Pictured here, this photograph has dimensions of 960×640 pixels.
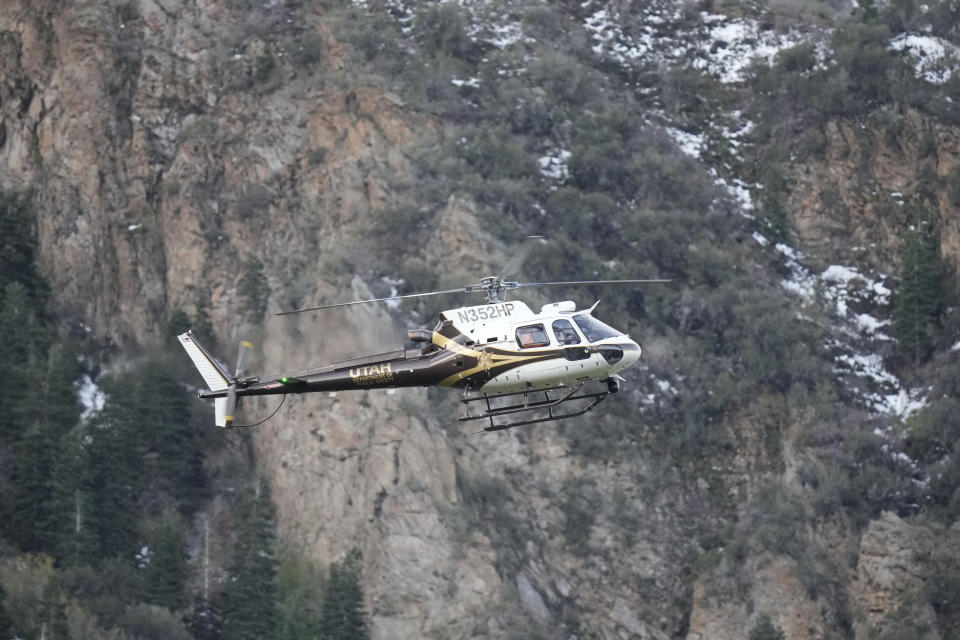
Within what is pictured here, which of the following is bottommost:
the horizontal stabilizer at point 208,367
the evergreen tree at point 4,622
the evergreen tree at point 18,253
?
the evergreen tree at point 4,622

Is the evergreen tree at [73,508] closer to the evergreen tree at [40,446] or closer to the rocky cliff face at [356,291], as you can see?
the evergreen tree at [40,446]

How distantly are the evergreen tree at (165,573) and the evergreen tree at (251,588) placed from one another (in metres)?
1.55

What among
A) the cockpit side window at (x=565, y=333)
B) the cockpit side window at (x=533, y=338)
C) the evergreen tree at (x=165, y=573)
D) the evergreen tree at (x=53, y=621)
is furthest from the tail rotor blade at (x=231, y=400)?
the evergreen tree at (x=165, y=573)

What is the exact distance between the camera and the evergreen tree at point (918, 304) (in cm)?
7694

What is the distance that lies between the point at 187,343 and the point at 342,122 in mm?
32246

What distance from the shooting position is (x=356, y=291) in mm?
75000

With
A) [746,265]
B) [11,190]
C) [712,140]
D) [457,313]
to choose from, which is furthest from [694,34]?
[457,313]

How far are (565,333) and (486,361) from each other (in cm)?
186

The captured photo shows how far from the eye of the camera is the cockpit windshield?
4906 cm

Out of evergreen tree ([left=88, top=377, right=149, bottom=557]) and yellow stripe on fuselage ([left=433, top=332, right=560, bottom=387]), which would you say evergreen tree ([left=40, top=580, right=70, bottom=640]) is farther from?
yellow stripe on fuselage ([left=433, top=332, right=560, bottom=387])

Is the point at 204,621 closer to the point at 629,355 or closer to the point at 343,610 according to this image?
the point at 343,610

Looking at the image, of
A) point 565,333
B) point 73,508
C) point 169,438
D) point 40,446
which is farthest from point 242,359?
point 169,438

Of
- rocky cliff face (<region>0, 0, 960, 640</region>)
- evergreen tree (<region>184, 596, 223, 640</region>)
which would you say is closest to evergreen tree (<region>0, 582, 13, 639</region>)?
evergreen tree (<region>184, 596, 223, 640</region>)

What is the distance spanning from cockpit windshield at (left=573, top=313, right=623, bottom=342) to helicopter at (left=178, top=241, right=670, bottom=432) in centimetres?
2
